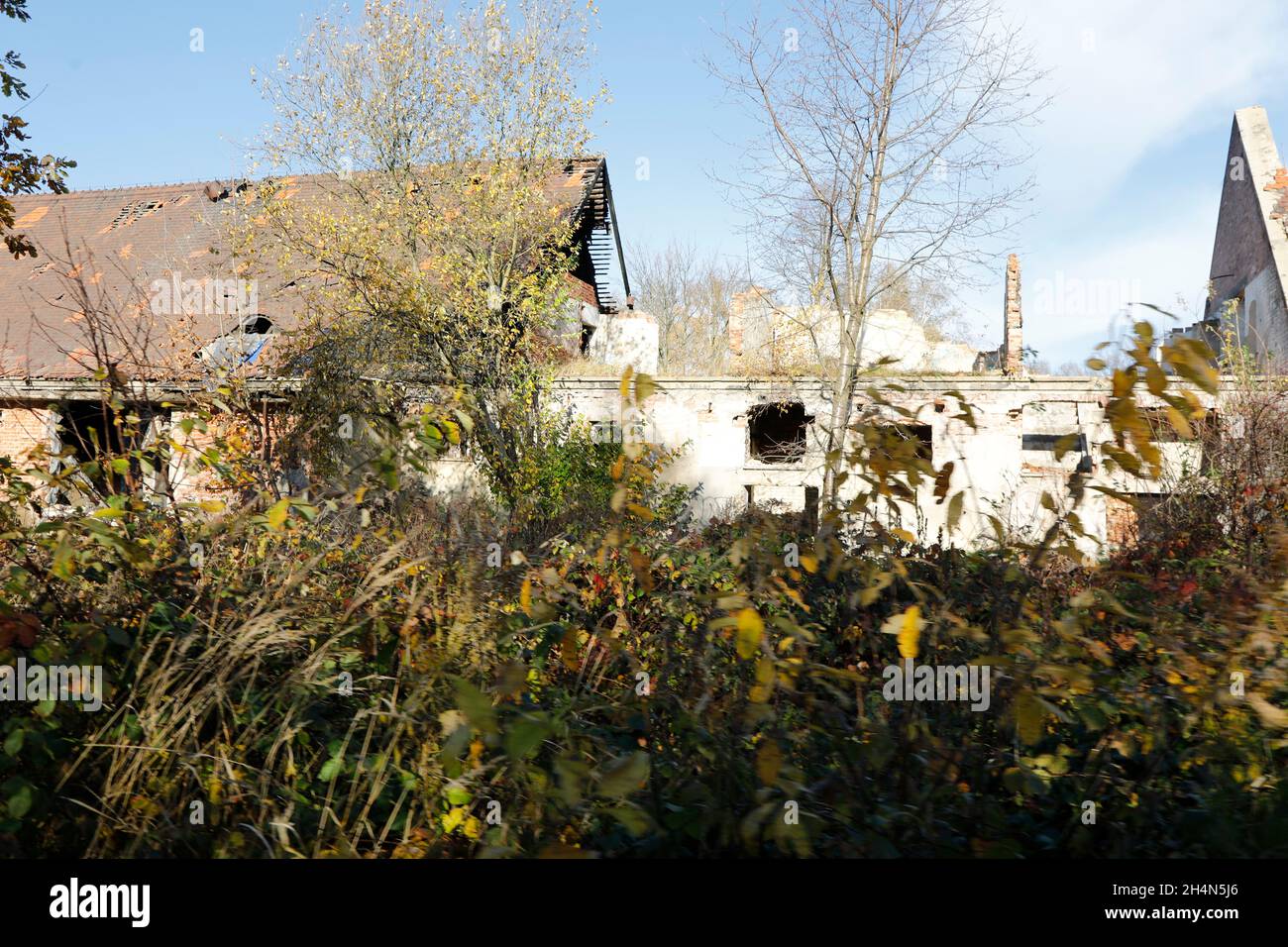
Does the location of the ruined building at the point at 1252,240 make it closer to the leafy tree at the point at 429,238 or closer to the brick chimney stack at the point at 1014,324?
the brick chimney stack at the point at 1014,324

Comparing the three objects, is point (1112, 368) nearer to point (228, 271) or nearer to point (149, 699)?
point (149, 699)

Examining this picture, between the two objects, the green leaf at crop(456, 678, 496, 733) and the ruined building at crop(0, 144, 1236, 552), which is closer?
the green leaf at crop(456, 678, 496, 733)

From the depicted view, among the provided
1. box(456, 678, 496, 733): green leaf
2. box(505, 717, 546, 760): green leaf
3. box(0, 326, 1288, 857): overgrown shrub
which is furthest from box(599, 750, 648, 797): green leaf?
box(456, 678, 496, 733): green leaf

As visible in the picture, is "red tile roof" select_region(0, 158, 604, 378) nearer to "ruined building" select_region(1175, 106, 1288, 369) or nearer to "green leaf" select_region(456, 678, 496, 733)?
"ruined building" select_region(1175, 106, 1288, 369)

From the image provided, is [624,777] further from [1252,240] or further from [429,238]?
[1252,240]

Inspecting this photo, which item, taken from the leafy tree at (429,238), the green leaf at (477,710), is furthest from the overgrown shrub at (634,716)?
the leafy tree at (429,238)

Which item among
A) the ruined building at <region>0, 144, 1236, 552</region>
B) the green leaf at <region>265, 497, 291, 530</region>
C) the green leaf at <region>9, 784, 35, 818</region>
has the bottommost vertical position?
the green leaf at <region>9, 784, 35, 818</region>

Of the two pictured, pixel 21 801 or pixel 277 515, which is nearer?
pixel 21 801

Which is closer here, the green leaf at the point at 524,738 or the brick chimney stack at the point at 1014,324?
the green leaf at the point at 524,738

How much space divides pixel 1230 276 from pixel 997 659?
2377 centimetres

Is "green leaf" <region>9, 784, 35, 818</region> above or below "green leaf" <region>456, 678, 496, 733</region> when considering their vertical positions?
below

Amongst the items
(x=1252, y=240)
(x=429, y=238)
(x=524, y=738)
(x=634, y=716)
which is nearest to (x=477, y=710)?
(x=524, y=738)

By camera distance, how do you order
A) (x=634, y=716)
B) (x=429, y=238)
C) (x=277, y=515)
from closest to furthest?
1. (x=634, y=716)
2. (x=277, y=515)
3. (x=429, y=238)
